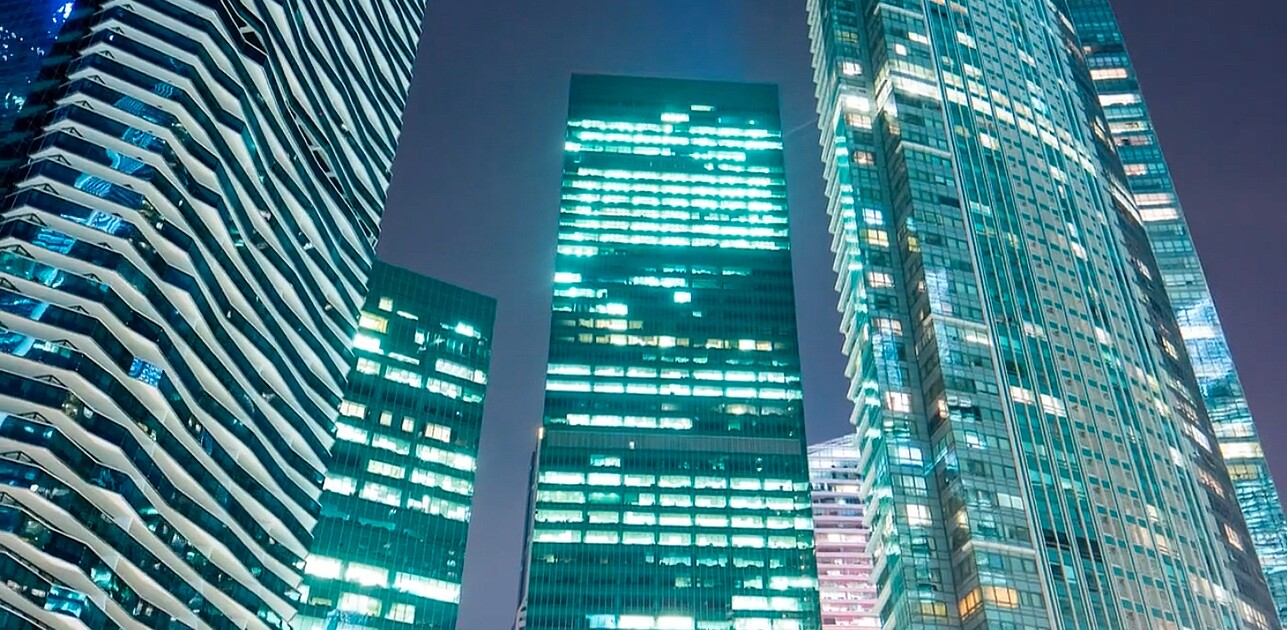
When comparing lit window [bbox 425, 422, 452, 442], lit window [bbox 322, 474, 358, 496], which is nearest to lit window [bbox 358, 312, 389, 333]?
lit window [bbox 425, 422, 452, 442]

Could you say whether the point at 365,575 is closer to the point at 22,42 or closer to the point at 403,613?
the point at 403,613

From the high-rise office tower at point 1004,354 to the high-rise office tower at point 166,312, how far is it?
7365 cm

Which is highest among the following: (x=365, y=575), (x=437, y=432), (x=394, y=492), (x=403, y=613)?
(x=437, y=432)

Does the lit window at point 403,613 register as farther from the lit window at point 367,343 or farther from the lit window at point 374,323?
the lit window at point 374,323

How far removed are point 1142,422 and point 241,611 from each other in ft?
392

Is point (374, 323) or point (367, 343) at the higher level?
point (374, 323)

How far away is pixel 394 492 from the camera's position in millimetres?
182125

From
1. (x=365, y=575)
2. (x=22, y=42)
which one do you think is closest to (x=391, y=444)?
(x=365, y=575)

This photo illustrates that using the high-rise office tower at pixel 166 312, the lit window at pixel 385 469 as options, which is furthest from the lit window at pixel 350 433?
the high-rise office tower at pixel 166 312

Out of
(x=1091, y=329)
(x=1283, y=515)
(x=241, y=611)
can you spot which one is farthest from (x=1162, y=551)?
(x=241, y=611)

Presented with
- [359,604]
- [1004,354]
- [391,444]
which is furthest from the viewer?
[391,444]

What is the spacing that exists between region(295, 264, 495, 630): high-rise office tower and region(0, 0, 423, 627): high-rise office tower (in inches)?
2000

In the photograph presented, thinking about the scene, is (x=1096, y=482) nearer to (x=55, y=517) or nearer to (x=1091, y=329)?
(x=1091, y=329)

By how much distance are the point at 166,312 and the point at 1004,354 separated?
103m
